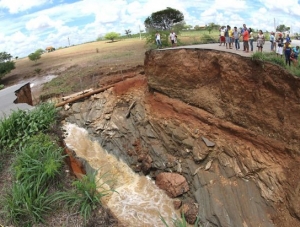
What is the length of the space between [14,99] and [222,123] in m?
8.52

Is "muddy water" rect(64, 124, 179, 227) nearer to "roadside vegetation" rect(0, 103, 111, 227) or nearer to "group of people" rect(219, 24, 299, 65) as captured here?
"roadside vegetation" rect(0, 103, 111, 227)

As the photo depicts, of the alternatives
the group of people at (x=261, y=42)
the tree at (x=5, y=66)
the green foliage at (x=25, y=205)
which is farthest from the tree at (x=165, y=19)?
the green foliage at (x=25, y=205)

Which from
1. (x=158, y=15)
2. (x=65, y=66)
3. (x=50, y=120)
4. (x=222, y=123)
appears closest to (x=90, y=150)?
(x=50, y=120)

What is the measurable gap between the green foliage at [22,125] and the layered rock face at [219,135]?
10.5ft

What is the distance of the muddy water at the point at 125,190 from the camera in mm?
7422

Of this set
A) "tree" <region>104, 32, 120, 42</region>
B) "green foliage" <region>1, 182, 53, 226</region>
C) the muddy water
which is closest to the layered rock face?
the muddy water

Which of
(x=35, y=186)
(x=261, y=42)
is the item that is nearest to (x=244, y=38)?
(x=261, y=42)

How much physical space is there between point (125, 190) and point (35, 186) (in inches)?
145

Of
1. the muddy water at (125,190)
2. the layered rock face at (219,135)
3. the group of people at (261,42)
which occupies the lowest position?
the muddy water at (125,190)

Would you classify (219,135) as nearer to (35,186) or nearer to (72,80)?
(35,186)

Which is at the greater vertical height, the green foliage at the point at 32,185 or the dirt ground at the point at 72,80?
the green foliage at the point at 32,185

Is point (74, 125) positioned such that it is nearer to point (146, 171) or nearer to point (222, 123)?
point (146, 171)

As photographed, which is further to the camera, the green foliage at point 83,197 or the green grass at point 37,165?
the green grass at point 37,165

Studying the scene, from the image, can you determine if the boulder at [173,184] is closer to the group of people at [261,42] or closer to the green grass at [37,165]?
the green grass at [37,165]
